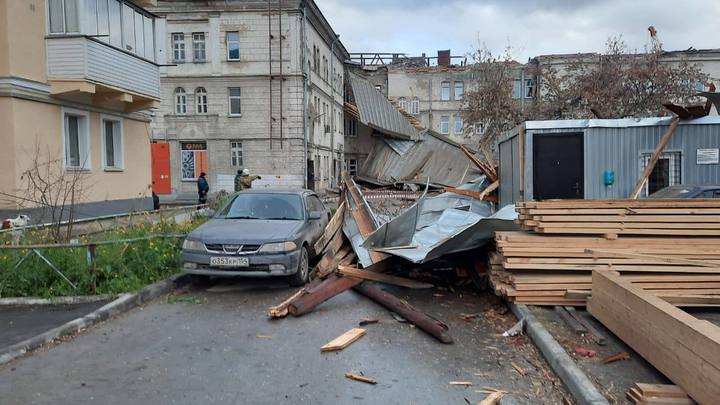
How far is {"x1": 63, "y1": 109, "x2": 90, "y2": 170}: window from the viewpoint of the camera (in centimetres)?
1441

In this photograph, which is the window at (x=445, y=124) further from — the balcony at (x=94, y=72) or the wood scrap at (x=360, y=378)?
the wood scrap at (x=360, y=378)

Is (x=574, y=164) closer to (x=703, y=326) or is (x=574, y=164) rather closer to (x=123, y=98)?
(x=703, y=326)

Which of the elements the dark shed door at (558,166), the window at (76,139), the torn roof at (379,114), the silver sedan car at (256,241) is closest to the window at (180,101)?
the torn roof at (379,114)

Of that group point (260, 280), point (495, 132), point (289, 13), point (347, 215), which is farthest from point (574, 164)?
point (289, 13)

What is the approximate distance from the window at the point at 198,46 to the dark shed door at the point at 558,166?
23.7 m

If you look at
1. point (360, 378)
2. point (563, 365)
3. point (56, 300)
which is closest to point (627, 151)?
point (563, 365)

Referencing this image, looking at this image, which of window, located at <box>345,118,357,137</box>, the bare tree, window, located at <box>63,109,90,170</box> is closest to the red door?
window, located at <box>63,109,90,170</box>

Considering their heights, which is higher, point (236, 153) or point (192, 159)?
point (236, 153)

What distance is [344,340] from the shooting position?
5559 millimetres

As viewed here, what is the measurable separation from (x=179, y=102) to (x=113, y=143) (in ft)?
50.9

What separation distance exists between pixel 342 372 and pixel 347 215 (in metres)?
6.20

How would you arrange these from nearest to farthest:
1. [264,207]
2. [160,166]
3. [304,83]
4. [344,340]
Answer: [344,340] → [264,207] → [160,166] → [304,83]

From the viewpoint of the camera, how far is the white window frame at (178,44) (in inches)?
1230

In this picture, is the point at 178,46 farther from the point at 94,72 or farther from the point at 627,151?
the point at 627,151
